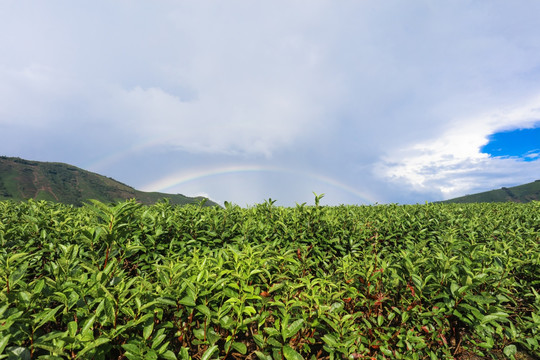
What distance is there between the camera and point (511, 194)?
138250mm

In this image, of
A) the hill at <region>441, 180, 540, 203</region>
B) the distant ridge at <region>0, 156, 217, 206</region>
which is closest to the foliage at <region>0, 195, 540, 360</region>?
the distant ridge at <region>0, 156, 217, 206</region>

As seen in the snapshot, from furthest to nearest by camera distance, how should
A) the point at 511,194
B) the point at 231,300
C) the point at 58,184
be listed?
the point at 58,184, the point at 511,194, the point at 231,300

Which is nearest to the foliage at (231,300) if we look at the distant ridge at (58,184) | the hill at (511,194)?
the distant ridge at (58,184)

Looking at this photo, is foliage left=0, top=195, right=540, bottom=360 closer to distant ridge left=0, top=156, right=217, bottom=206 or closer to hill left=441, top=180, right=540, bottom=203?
distant ridge left=0, top=156, right=217, bottom=206

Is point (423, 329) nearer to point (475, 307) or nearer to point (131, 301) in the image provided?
point (475, 307)

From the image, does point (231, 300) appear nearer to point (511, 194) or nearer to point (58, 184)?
point (511, 194)

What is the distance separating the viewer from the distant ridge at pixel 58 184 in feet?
460

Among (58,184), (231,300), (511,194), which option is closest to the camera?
(231,300)

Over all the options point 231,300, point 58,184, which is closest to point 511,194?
point 231,300

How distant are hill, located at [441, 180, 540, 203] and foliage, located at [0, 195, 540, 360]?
492 feet

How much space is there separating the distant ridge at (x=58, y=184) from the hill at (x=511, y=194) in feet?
480

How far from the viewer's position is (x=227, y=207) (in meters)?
4.88

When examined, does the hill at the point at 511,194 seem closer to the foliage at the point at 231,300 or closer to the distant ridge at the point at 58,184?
the distant ridge at the point at 58,184

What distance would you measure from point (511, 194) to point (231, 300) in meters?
190
